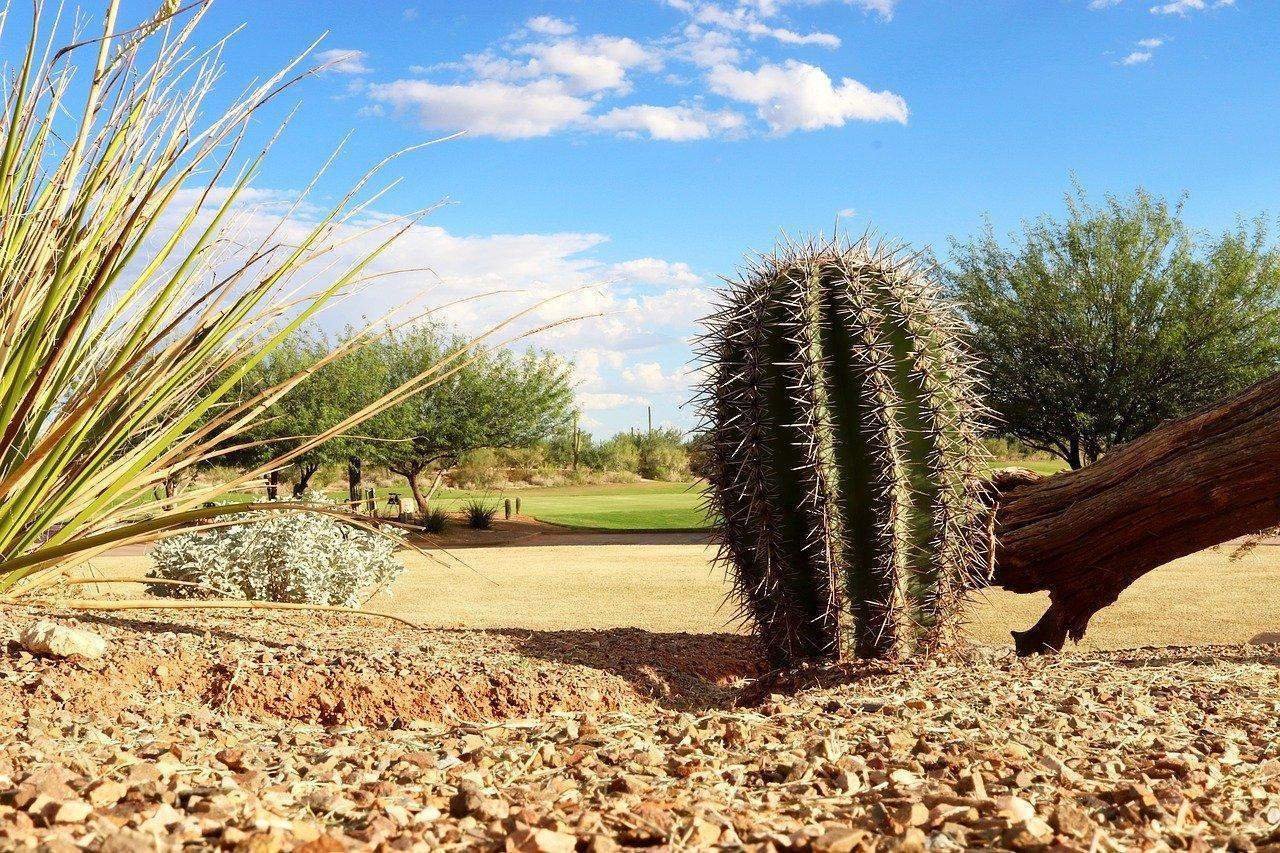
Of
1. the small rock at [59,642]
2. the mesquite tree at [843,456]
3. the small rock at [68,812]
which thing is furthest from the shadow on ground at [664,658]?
the small rock at [68,812]

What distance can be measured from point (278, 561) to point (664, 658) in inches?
134

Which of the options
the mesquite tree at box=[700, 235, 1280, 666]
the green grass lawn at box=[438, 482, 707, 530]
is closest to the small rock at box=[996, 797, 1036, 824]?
the mesquite tree at box=[700, 235, 1280, 666]

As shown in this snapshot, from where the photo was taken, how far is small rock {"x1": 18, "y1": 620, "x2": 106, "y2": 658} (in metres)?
4.45

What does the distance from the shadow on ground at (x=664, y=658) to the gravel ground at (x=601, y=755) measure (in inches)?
3.2

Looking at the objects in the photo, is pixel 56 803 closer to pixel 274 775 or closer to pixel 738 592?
pixel 274 775

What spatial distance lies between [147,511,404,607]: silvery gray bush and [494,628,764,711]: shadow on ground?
1.94 metres

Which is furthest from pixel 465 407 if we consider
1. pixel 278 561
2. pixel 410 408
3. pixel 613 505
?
pixel 278 561

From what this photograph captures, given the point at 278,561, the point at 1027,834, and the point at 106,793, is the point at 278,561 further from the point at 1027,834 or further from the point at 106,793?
the point at 1027,834

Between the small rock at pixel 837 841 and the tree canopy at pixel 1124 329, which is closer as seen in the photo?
the small rock at pixel 837 841

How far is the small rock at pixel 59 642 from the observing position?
4453 mm

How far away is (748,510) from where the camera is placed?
5.05m

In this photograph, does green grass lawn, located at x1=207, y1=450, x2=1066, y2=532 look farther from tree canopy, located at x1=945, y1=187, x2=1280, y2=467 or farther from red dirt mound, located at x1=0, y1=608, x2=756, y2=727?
red dirt mound, located at x1=0, y1=608, x2=756, y2=727

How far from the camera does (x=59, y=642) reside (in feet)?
14.6

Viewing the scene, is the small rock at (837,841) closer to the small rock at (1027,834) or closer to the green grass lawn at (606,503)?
the small rock at (1027,834)
